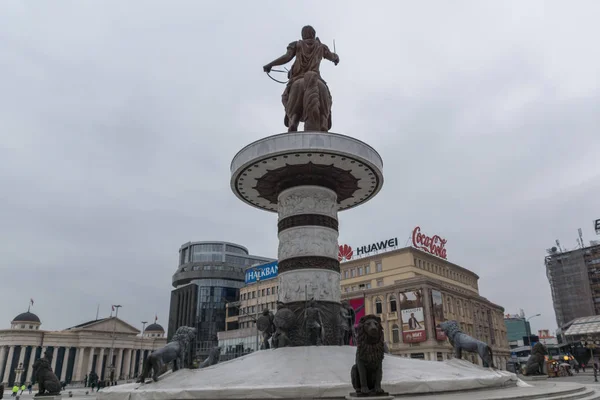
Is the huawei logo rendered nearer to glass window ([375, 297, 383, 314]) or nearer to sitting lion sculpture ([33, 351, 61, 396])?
glass window ([375, 297, 383, 314])

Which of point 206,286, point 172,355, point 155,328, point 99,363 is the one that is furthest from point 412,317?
point 155,328

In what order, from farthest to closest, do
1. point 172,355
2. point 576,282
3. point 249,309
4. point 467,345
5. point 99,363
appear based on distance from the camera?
1. point 99,363
2. point 249,309
3. point 576,282
4. point 467,345
5. point 172,355

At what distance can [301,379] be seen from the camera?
422 inches

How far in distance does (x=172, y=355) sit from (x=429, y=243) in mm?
49526

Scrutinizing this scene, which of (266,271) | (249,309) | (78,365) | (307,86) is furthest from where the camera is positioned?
(78,365)

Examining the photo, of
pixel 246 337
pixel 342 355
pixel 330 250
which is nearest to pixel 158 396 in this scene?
pixel 342 355

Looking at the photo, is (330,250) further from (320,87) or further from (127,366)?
(127,366)

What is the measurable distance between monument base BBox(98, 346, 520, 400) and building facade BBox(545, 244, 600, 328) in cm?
6406

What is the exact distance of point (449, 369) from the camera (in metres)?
12.1

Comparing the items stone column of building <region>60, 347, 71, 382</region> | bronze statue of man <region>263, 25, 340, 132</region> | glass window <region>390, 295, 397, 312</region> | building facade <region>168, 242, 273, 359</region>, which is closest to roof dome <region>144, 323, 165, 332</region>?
building facade <region>168, 242, 273, 359</region>

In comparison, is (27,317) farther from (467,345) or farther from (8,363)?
(467,345)

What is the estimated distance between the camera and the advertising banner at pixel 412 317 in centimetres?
4741

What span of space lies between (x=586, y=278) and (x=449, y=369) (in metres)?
65.6

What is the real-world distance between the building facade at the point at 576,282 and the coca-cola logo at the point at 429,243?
21805 millimetres
